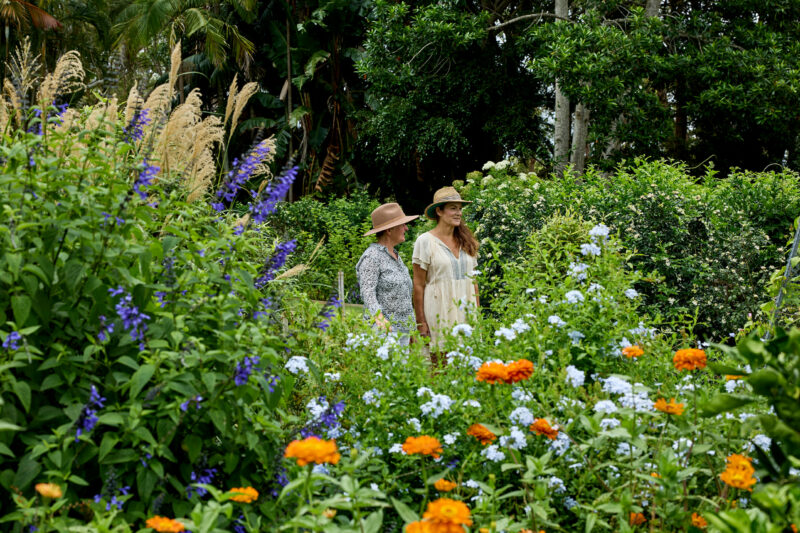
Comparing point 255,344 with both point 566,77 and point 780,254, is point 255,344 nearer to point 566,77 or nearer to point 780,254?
point 780,254

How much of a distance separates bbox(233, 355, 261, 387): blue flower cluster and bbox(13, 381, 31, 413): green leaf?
0.53 m

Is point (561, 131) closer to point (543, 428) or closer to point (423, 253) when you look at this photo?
point (423, 253)

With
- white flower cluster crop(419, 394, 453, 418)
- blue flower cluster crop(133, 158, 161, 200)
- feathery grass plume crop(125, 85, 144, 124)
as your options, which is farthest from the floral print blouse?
blue flower cluster crop(133, 158, 161, 200)

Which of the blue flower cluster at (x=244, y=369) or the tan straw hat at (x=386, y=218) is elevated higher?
the tan straw hat at (x=386, y=218)

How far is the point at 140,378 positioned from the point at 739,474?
156cm

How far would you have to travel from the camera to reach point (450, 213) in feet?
16.0

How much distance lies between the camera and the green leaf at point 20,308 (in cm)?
179

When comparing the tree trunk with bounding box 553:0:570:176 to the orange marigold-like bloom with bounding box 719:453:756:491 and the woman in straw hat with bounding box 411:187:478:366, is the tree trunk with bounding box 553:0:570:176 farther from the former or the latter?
the orange marigold-like bloom with bounding box 719:453:756:491

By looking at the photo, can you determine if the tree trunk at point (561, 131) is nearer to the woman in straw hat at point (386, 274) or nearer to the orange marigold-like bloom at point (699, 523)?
the woman in straw hat at point (386, 274)

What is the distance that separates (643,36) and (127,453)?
10830 millimetres

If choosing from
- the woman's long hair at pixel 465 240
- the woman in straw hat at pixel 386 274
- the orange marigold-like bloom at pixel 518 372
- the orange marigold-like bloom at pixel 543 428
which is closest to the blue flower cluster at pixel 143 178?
the orange marigold-like bloom at pixel 518 372

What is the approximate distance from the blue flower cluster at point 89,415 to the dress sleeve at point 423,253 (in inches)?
126

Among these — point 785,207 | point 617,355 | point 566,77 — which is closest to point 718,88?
point 566,77

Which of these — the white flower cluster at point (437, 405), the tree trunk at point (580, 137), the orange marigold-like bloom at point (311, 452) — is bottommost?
the white flower cluster at point (437, 405)
